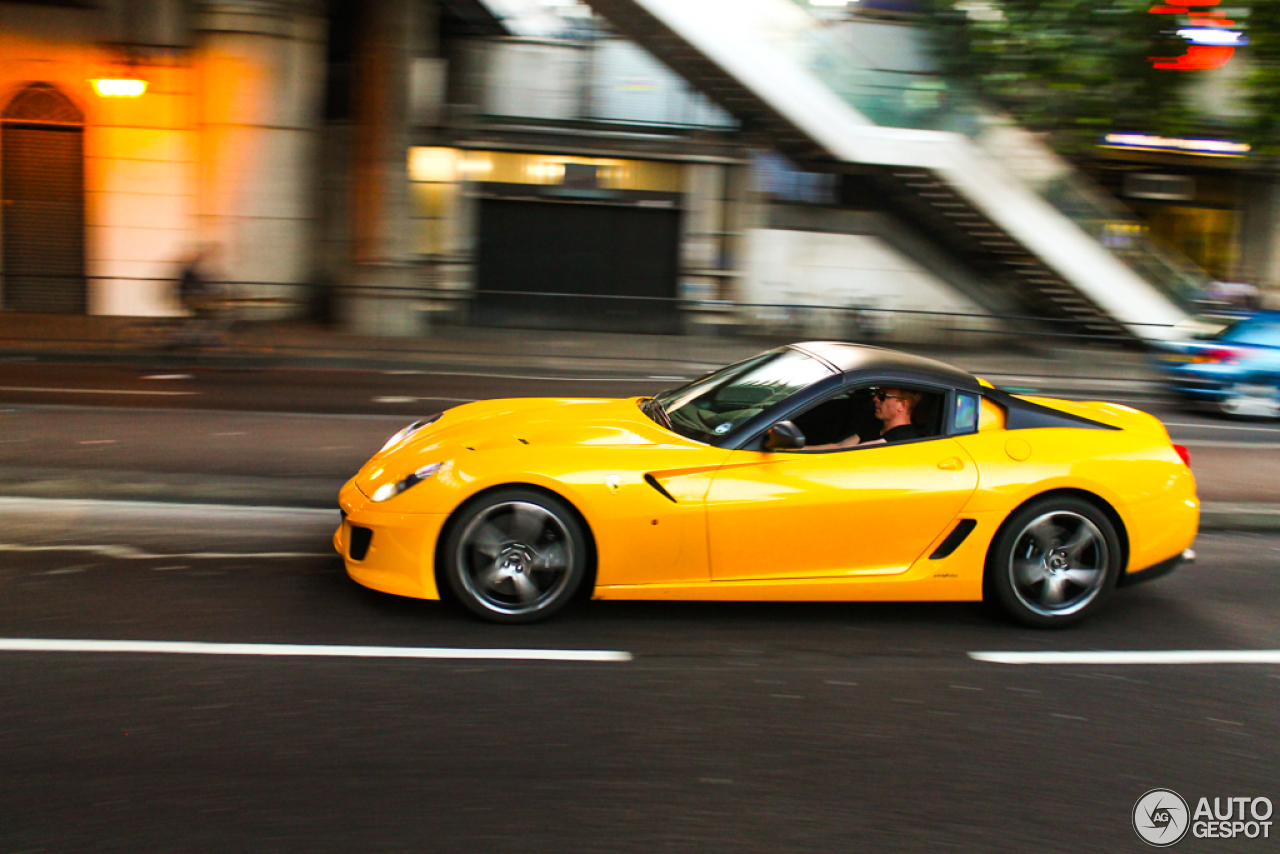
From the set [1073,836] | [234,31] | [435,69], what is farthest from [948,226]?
[1073,836]

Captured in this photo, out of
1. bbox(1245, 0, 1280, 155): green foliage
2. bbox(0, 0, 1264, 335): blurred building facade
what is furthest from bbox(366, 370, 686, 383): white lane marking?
bbox(1245, 0, 1280, 155): green foliage

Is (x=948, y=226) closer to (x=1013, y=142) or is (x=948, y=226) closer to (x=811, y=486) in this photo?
(x=1013, y=142)

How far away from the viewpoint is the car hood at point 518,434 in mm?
4996

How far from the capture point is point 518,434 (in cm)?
515

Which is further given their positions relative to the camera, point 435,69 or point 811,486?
point 435,69

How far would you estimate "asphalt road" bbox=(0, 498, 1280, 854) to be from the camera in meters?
3.30

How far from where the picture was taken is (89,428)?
8570 mm

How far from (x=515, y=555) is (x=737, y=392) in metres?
1.48

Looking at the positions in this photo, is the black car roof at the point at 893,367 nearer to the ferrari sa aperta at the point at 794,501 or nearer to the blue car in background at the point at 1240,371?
the ferrari sa aperta at the point at 794,501

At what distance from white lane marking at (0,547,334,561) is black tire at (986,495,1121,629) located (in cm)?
355

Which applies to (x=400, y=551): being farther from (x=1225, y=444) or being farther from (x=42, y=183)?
(x=42, y=183)

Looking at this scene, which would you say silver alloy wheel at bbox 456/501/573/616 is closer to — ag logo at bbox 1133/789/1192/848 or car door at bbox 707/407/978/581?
car door at bbox 707/407/978/581

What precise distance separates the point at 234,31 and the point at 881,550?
55.5 ft

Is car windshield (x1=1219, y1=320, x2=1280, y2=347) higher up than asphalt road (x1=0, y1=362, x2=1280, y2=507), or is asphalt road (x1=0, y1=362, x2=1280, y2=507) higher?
car windshield (x1=1219, y1=320, x2=1280, y2=347)
